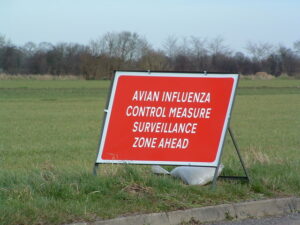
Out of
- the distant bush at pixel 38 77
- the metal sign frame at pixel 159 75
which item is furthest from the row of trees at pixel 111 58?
the metal sign frame at pixel 159 75

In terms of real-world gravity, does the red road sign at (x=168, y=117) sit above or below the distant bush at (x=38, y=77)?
above

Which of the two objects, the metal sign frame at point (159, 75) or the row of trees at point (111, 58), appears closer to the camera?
the metal sign frame at point (159, 75)

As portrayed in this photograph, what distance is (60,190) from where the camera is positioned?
653cm

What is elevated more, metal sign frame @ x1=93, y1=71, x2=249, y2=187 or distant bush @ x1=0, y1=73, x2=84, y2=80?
metal sign frame @ x1=93, y1=71, x2=249, y2=187

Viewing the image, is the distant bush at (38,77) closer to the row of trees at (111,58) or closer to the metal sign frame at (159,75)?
the row of trees at (111,58)

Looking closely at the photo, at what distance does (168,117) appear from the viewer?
7.60m

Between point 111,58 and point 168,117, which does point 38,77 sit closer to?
point 111,58

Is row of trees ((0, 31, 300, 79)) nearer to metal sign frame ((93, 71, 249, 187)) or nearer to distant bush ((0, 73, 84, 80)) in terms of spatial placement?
distant bush ((0, 73, 84, 80))

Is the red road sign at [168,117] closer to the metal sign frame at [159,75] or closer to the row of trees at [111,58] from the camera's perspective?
the metal sign frame at [159,75]

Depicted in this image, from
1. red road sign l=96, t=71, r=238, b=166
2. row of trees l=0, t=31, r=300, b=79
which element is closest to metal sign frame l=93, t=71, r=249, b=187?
red road sign l=96, t=71, r=238, b=166

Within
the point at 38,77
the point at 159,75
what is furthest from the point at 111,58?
the point at 159,75

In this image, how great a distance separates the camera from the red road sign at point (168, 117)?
754cm

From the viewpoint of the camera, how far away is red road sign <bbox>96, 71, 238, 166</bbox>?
7.54 metres

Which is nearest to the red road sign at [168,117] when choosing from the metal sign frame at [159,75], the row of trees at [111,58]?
the metal sign frame at [159,75]
